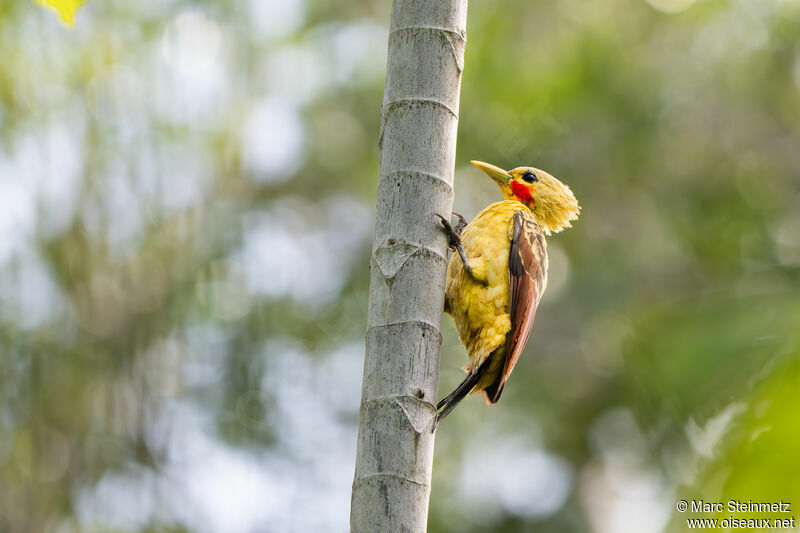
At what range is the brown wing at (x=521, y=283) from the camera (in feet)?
14.3

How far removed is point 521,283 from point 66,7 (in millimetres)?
2799

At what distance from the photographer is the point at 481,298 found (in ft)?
14.6

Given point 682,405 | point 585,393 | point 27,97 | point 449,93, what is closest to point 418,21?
point 449,93

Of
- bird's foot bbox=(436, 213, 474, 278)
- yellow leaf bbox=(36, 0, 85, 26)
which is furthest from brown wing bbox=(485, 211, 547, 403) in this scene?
yellow leaf bbox=(36, 0, 85, 26)

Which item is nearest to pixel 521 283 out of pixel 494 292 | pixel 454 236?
pixel 494 292

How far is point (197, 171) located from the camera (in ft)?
32.8

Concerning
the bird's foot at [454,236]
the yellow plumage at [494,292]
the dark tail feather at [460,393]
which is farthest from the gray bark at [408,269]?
the yellow plumage at [494,292]

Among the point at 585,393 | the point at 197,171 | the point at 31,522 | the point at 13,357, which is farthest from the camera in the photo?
the point at 585,393

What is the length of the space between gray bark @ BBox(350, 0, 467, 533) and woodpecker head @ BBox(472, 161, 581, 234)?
2.59 m

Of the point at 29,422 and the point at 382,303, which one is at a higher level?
the point at 29,422

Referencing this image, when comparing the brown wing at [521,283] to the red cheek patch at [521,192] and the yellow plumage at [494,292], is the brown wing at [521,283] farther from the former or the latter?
the red cheek patch at [521,192]

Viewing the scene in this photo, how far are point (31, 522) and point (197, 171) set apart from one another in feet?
13.6

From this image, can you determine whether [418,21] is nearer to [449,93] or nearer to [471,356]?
[449,93]

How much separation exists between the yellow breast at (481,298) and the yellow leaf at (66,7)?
2505 millimetres
